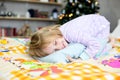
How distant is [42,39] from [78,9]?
257cm

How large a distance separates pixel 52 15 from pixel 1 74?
360 cm

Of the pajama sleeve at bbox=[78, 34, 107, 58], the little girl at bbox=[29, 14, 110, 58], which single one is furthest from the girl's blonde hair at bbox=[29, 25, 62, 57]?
the pajama sleeve at bbox=[78, 34, 107, 58]

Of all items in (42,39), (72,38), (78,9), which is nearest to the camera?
(42,39)

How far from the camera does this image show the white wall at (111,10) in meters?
3.92

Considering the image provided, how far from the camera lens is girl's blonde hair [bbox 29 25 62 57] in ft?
5.01

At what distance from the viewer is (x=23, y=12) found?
4.51 metres

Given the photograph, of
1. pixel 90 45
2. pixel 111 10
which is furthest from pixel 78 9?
pixel 90 45

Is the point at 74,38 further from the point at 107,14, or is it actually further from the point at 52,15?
the point at 52,15

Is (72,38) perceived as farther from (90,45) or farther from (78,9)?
(78,9)

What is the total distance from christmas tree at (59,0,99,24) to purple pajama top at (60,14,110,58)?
2155 millimetres

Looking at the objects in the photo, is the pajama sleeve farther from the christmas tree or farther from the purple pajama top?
the christmas tree

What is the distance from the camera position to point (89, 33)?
1.68m

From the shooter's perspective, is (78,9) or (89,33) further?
(78,9)

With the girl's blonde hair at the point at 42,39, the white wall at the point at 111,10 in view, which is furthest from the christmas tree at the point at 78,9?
the girl's blonde hair at the point at 42,39
